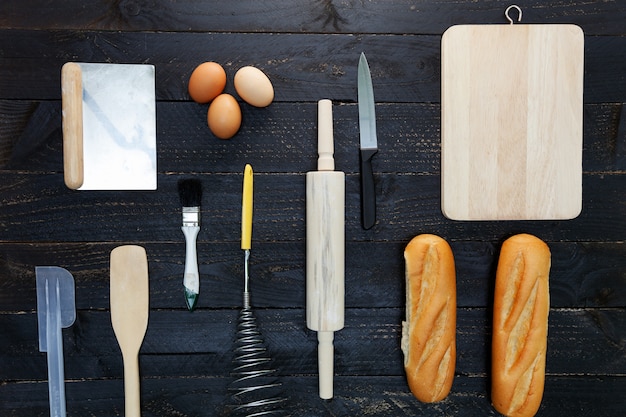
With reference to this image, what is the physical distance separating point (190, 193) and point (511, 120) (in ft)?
1.88

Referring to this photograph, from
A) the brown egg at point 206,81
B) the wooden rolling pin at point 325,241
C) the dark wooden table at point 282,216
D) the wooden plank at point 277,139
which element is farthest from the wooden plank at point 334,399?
the brown egg at point 206,81

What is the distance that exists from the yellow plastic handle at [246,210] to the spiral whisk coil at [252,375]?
122mm

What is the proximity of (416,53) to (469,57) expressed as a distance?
0.30ft

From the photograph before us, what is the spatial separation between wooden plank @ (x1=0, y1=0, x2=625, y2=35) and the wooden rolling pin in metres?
0.18

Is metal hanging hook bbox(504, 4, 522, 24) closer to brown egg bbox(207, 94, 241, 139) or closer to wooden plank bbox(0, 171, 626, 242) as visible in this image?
wooden plank bbox(0, 171, 626, 242)

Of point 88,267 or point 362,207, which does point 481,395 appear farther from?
point 88,267

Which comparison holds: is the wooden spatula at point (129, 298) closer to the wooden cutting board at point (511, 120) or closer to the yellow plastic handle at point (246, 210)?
the yellow plastic handle at point (246, 210)

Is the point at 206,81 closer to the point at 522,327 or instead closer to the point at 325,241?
the point at 325,241

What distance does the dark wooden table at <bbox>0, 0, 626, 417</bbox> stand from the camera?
857 mm

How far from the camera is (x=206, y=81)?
805 mm

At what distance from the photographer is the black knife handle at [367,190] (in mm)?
856

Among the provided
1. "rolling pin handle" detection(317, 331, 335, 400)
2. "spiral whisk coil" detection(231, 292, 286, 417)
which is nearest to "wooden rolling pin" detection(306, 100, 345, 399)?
"rolling pin handle" detection(317, 331, 335, 400)

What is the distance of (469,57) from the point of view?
2.78ft

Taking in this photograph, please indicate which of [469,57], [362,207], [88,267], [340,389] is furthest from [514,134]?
[88,267]
